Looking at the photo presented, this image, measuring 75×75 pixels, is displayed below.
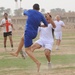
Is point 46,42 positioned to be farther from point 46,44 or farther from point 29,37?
point 29,37

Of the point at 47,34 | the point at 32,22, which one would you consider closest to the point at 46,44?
the point at 47,34

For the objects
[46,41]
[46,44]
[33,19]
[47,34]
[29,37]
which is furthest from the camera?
[47,34]

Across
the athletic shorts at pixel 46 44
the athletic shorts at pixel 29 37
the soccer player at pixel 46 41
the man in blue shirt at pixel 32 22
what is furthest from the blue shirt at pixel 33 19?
the athletic shorts at pixel 46 44

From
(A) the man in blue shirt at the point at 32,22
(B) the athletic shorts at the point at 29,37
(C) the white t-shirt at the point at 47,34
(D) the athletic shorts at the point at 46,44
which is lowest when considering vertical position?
(D) the athletic shorts at the point at 46,44

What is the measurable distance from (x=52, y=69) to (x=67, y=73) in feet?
3.53

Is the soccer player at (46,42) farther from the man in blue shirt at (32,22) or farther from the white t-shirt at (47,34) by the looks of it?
the man in blue shirt at (32,22)

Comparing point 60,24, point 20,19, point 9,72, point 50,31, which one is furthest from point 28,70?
point 20,19

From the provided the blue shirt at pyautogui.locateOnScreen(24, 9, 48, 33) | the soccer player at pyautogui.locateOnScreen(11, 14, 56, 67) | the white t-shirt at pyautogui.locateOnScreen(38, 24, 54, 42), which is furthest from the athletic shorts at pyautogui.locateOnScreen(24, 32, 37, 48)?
the white t-shirt at pyautogui.locateOnScreen(38, 24, 54, 42)

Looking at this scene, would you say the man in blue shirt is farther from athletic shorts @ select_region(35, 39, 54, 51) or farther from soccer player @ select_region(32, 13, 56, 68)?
athletic shorts @ select_region(35, 39, 54, 51)

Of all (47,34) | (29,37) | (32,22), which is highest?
(32,22)

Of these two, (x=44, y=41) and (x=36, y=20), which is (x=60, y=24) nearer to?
(x=44, y=41)

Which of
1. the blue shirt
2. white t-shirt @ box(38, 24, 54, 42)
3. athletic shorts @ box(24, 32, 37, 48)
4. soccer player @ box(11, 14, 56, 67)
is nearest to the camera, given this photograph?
the blue shirt

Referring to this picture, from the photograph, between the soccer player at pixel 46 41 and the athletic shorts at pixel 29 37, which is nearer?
the athletic shorts at pixel 29 37

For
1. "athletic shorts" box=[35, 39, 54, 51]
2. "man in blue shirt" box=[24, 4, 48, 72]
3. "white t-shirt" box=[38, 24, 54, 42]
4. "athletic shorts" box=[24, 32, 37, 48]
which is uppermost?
"man in blue shirt" box=[24, 4, 48, 72]
